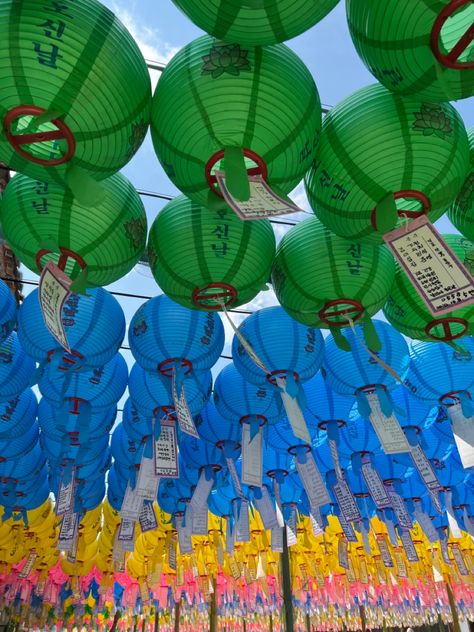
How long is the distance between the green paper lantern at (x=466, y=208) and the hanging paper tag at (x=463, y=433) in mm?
1772

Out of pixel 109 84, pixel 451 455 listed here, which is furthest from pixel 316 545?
pixel 109 84

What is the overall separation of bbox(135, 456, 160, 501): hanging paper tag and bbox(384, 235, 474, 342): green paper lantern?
2.14 m

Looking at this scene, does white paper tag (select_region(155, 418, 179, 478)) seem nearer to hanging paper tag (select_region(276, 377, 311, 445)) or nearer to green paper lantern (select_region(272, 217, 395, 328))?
hanging paper tag (select_region(276, 377, 311, 445))

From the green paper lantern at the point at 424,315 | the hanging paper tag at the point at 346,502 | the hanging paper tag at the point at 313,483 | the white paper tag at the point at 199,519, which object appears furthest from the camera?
the hanging paper tag at the point at 346,502

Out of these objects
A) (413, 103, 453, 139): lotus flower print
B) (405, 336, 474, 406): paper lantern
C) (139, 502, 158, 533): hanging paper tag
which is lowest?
(139, 502, 158, 533): hanging paper tag

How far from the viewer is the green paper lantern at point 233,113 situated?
182cm

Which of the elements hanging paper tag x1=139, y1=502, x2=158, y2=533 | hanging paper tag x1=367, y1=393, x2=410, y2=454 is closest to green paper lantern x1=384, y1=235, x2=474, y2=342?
hanging paper tag x1=367, y1=393, x2=410, y2=454

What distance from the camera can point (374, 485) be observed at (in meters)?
4.65

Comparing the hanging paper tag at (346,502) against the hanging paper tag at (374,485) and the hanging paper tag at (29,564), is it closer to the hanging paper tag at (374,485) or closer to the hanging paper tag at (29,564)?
the hanging paper tag at (374,485)

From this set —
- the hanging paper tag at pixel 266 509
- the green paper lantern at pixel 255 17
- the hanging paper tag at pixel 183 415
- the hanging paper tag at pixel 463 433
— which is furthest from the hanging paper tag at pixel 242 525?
the green paper lantern at pixel 255 17

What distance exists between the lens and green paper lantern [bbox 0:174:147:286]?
2.24 meters

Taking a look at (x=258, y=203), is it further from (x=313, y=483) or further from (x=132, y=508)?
(x=132, y=508)

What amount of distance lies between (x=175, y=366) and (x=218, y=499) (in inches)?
162

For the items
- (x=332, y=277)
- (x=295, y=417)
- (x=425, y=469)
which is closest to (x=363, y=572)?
(x=425, y=469)
